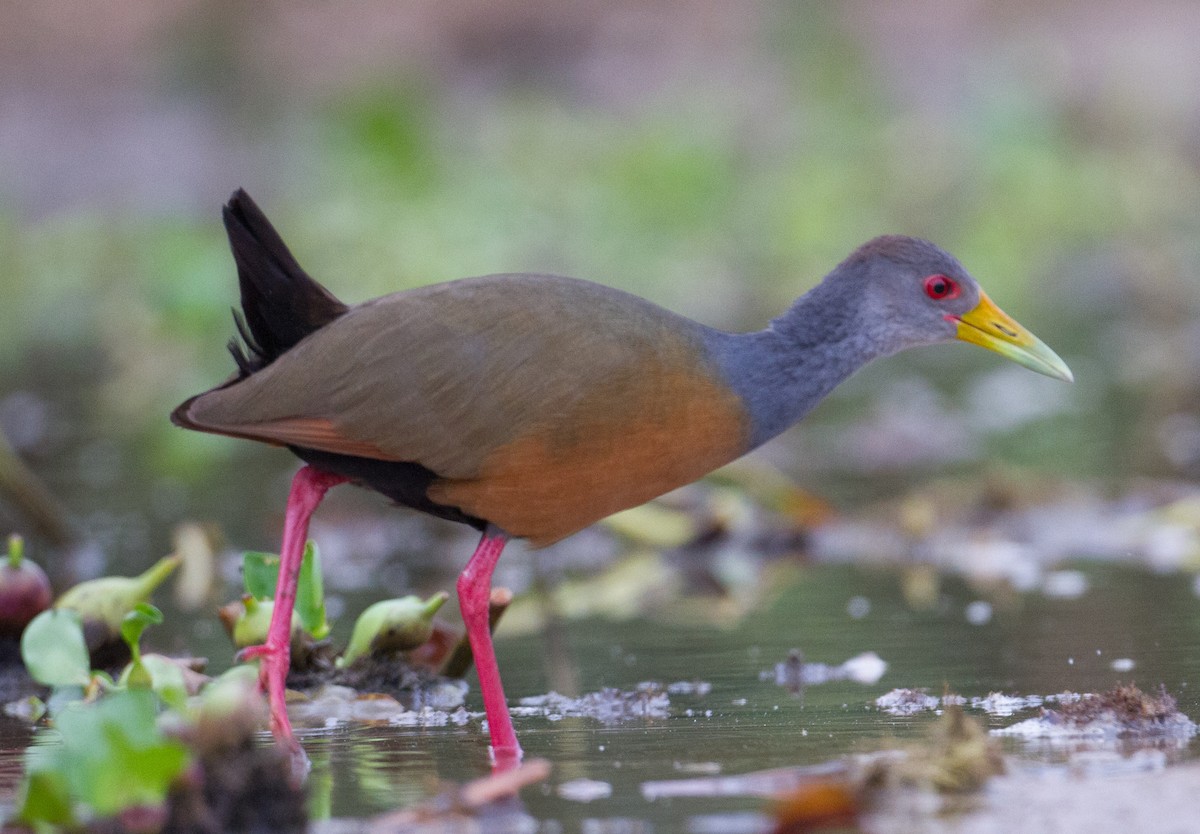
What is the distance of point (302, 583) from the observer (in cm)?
465

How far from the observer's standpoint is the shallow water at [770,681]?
3.64m

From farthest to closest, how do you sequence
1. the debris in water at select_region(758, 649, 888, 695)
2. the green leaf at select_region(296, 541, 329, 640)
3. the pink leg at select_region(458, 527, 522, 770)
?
the debris in water at select_region(758, 649, 888, 695), the green leaf at select_region(296, 541, 329, 640), the pink leg at select_region(458, 527, 522, 770)

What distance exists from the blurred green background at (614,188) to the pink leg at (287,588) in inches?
93.9

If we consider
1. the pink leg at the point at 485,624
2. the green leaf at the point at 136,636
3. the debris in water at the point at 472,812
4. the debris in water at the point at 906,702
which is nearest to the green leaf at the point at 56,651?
the green leaf at the point at 136,636

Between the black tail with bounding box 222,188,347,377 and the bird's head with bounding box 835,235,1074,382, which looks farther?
the bird's head with bounding box 835,235,1074,382

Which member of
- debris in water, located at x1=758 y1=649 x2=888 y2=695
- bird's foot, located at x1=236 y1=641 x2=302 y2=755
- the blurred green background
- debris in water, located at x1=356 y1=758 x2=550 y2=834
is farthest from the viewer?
the blurred green background

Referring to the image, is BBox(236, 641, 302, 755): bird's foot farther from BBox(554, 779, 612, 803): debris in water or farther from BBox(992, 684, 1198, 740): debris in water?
BBox(992, 684, 1198, 740): debris in water

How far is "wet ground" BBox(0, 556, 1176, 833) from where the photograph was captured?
3.36 metres

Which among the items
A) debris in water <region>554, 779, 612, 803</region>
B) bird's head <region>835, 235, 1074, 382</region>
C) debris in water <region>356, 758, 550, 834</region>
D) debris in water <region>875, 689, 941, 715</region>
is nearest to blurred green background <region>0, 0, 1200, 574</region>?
bird's head <region>835, 235, 1074, 382</region>

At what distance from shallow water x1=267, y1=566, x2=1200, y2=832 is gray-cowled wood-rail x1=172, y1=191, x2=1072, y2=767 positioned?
0.93 ft

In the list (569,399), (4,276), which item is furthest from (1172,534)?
(4,276)

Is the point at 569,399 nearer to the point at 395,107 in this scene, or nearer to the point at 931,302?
the point at 931,302

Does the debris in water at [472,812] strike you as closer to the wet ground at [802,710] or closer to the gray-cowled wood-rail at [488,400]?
the wet ground at [802,710]

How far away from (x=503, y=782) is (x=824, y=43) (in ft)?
49.8
